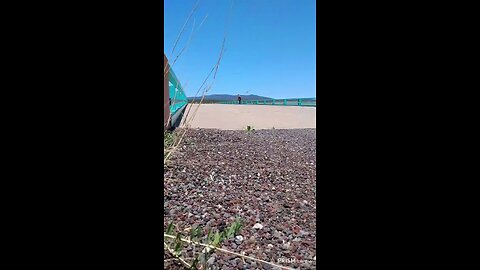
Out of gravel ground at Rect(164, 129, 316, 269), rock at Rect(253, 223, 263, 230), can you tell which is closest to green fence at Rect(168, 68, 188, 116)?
gravel ground at Rect(164, 129, 316, 269)

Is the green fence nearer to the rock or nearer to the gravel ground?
the gravel ground

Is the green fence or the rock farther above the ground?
the green fence

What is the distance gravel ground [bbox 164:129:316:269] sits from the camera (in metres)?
1.38

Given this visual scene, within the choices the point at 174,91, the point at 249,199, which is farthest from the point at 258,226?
the point at 174,91

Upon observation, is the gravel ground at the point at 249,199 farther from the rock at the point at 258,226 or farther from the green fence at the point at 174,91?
the green fence at the point at 174,91

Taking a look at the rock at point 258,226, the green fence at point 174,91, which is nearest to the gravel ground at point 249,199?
the rock at point 258,226

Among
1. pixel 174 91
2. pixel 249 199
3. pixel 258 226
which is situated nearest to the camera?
pixel 258 226

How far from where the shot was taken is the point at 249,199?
1.99 m

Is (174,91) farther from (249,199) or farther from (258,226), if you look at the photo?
(258,226)

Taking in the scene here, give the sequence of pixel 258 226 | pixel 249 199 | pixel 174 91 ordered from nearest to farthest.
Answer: pixel 258 226 < pixel 249 199 < pixel 174 91

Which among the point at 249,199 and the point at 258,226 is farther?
the point at 249,199
